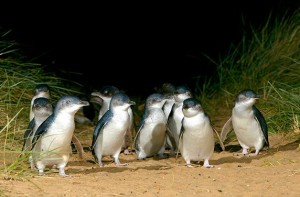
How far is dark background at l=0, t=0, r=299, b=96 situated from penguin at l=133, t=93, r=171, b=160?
14.0 feet

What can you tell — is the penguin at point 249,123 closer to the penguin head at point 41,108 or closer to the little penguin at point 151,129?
the little penguin at point 151,129

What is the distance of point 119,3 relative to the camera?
16.5 metres

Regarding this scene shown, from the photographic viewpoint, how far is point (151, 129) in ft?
31.0

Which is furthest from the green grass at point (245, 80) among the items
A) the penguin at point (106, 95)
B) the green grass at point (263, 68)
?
the penguin at point (106, 95)

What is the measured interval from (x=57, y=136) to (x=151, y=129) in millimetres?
1763

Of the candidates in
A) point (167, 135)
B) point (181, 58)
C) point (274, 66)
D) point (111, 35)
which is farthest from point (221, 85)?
point (111, 35)

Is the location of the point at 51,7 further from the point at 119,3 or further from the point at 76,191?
the point at 76,191

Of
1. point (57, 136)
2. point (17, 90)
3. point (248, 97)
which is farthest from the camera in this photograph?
point (17, 90)

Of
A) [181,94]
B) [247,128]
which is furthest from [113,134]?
[247,128]

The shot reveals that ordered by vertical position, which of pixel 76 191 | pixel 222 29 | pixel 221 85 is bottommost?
pixel 76 191

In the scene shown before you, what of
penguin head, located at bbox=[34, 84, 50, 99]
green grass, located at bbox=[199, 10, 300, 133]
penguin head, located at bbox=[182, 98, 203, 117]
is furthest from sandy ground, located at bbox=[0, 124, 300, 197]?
green grass, located at bbox=[199, 10, 300, 133]

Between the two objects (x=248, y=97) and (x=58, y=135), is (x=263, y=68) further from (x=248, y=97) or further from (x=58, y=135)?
(x=58, y=135)

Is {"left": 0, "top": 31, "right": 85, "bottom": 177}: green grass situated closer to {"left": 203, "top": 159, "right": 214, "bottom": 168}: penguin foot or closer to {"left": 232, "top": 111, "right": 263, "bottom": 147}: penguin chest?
{"left": 203, "top": 159, "right": 214, "bottom": 168}: penguin foot

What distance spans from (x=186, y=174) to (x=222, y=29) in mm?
7262
